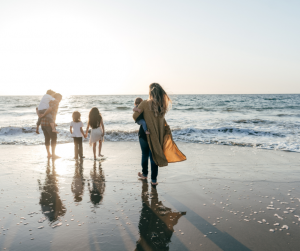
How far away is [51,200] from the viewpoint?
381 centimetres

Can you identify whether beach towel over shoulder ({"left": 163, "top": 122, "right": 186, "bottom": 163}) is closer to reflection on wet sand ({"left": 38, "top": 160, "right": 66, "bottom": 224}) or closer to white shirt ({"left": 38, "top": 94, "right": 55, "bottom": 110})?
reflection on wet sand ({"left": 38, "top": 160, "right": 66, "bottom": 224})

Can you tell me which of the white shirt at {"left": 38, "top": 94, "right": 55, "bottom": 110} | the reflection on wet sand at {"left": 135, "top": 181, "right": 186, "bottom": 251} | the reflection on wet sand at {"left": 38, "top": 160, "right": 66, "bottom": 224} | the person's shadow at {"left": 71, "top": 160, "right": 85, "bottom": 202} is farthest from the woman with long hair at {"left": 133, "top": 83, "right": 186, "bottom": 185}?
the white shirt at {"left": 38, "top": 94, "right": 55, "bottom": 110}

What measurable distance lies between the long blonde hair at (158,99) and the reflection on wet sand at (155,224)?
161 centimetres

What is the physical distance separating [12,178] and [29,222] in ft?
7.68

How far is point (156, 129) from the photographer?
4.43 m

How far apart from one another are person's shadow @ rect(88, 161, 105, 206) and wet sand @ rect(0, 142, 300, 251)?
17mm

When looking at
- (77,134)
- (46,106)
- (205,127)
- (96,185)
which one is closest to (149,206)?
(96,185)

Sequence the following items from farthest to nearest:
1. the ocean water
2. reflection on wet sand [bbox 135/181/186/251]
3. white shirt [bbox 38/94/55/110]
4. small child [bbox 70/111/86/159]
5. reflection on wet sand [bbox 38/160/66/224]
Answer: the ocean water < small child [bbox 70/111/86/159] < white shirt [bbox 38/94/55/110] < reflection on wet sand [bbox 38/160/66/224] < reflection on wet sand [bbox 135/181/186/251]

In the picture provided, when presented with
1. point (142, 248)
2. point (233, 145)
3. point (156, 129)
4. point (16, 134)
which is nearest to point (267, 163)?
point (233, 145)

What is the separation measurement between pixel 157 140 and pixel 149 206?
1.30m

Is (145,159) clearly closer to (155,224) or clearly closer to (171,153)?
(171,153)

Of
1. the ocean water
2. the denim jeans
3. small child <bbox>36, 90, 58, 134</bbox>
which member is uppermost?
small child <bbox>36, 90, 58, 134</bbox>

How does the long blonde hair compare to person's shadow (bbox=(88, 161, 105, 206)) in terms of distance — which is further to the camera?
the long blonde hair

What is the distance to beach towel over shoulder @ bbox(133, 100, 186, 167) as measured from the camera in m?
4.38
